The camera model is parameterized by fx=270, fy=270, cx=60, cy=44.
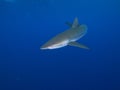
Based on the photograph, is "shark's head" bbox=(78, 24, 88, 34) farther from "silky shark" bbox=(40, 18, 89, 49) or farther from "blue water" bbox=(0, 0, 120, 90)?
"blue water" bbox=(0, 0, 120, 90)

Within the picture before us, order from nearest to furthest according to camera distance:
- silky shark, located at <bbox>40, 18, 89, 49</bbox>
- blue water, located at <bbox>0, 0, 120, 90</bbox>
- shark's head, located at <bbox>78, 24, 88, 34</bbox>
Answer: silky shark, located at <bbox>40, 18, 89, 49</bbox>
shark's head, located at <bbox>78, 24, 88, 34</bbox>
blue water, located at <bbox>0, 0, 120, 90</bbox>

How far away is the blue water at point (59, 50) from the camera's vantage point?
30.1ft

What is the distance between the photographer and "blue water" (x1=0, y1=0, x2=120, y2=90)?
9.18 m

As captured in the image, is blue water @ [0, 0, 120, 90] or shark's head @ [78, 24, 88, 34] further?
blue water @ [0, 0, 120, 90]

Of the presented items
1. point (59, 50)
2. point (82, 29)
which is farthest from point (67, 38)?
point (59, 50)

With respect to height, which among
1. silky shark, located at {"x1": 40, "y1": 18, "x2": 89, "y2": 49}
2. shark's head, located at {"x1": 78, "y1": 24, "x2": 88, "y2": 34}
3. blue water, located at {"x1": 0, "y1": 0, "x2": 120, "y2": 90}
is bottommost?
silky shark, located at {"x1": 40, "y1": 18, "x2": 89, "y2": 49}

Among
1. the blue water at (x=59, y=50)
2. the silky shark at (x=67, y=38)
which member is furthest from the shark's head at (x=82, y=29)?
the blue water at (x=59, y=50)

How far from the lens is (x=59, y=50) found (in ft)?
31.2

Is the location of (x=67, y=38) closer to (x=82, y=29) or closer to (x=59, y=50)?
(x=82, y=29)

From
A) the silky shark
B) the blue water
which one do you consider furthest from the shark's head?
the blue water

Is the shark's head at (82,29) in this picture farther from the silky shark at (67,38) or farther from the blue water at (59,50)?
the blue water at (59,50)

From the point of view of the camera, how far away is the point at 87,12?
31.1 feet
